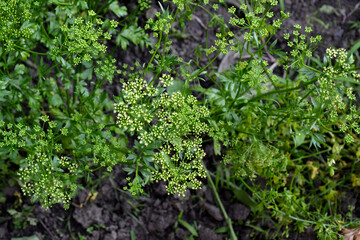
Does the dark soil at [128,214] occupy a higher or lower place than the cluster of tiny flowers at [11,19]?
lower

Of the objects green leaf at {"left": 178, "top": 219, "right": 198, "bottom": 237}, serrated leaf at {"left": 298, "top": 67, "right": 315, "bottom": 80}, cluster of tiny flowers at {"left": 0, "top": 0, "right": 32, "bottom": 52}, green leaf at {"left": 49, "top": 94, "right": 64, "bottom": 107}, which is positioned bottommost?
green leaf at {"left": 178, "top": 219, "right": 198, "bottom": 237}

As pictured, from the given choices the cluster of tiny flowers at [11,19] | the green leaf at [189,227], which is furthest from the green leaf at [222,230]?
the cluster of tiny flowers at [11,19]

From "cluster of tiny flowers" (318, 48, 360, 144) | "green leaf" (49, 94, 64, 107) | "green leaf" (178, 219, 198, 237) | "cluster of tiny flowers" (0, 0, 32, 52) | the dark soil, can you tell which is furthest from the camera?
"green leaf" (178, 219, 198, 237)

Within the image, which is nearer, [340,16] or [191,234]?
[191,234]

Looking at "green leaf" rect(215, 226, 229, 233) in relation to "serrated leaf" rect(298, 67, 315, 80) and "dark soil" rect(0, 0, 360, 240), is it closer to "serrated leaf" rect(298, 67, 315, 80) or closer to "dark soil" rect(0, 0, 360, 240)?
"dark soil" rect(0, 0, 360, 240)

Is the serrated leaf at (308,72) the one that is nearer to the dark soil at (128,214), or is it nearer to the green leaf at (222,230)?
the dark soil at (128,214)

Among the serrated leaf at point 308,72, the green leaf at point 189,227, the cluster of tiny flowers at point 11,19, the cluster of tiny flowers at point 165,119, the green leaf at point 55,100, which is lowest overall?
the green leaf at point 189,227

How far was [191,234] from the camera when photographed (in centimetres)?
382

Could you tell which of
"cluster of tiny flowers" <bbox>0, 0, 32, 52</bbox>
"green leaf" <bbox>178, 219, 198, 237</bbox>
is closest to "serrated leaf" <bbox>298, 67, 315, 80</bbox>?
"cluster of tiny flowers" <bbox>0, 0, 32, 52</bbox>

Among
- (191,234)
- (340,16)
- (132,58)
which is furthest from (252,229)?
(340,16)

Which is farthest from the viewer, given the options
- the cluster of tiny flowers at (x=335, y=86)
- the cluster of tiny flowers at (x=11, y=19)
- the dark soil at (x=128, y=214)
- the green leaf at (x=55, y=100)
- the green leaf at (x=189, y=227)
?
the green leaf at (x=189, y=227)

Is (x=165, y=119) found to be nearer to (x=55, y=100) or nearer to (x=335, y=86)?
(x=335, y=86)

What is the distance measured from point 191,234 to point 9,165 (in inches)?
76.0

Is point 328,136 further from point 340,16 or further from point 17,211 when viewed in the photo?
point 17,211
